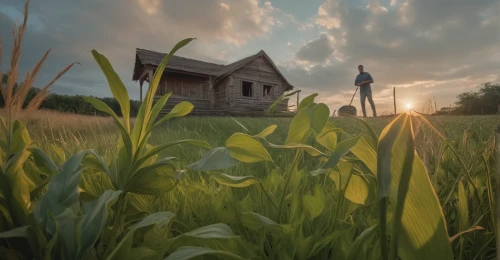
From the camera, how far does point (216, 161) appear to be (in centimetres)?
59

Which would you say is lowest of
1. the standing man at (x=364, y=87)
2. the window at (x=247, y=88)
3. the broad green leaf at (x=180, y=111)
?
the broad green leaf at (x=180, y=111)

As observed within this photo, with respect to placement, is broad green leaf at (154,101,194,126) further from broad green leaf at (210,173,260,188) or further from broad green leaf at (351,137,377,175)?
broad green leaf at (351,137,377,175)

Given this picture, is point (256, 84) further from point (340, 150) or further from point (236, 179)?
point (340, 150)

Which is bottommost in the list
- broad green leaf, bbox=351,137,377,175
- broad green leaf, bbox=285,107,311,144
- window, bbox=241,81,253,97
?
broad green leaf, bbox=351,137,377,175

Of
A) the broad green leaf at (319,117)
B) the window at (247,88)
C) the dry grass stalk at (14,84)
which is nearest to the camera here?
the broad green leaf at (319,117)

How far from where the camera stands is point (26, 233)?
542 millimetres

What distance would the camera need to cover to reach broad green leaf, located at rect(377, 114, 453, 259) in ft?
1.05

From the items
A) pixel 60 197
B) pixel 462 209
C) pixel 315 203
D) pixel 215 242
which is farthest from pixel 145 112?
pixel 462 209

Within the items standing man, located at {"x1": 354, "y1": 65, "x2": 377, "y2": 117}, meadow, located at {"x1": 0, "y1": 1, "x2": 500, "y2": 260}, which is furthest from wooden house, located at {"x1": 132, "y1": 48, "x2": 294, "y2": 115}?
meadow, located at {"x1": 0, "y1": 1, "x2": 500, "y2": 260}

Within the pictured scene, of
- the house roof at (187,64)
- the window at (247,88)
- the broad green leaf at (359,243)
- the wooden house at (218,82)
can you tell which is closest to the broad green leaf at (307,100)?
the broad green leaf at (359,243)

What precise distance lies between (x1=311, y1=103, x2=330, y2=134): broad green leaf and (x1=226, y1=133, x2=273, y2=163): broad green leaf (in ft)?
0.44

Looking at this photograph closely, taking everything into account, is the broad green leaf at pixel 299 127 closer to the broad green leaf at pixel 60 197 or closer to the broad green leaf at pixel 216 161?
the broad green leaf at pixel 216 161

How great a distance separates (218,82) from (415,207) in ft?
70.6

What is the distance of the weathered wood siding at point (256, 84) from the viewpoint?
1936 centimetres
